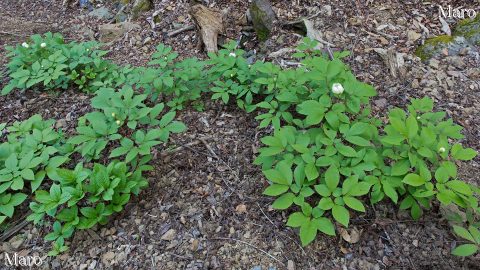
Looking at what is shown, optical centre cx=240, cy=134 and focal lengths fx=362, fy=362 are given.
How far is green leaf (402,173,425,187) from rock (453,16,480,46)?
7.28 feet

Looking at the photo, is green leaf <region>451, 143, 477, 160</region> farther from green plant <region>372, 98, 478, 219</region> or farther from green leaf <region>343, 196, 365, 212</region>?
green leaf <region>343, 196, 365, 212</region>

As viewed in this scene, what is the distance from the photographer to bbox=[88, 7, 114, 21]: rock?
15.7 ft

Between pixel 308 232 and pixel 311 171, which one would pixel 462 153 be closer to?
pixel 311 171

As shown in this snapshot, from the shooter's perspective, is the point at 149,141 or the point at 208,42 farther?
the point at 208,42

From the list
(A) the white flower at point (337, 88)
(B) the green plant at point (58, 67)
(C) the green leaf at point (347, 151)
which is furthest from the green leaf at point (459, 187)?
(B) the green plant at point (58, 67)

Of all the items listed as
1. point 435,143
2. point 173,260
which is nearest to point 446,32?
point 435,143

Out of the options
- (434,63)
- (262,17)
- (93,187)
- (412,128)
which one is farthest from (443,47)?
(93,187)

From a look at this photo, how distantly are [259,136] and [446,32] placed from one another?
88.5 inches

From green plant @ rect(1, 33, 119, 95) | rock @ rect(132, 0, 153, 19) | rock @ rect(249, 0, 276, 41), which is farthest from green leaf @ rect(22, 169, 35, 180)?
rock @ rect(132, 0, 153, 19)

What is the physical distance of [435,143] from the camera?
1984mm

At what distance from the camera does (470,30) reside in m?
3.40

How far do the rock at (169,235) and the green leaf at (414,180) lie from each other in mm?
1309

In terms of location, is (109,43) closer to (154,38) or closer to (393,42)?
(154,38)

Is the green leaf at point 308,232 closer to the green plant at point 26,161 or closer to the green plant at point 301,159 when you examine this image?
the green plant at point 301,159
